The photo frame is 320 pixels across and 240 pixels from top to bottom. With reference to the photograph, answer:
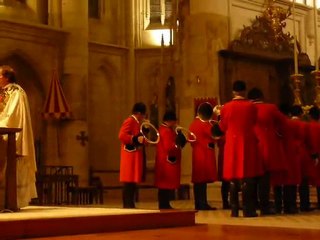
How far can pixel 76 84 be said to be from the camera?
21672 mm

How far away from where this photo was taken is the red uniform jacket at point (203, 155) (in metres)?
11.7

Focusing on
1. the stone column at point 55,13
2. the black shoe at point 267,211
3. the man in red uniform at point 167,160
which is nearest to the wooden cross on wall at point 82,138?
the stone column at point 55,13

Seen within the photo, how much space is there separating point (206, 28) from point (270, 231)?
907 centimetres

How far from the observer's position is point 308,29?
720 inches

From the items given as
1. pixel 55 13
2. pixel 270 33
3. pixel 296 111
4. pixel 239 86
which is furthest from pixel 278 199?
pixel 55 13

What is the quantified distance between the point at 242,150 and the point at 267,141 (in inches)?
28.3

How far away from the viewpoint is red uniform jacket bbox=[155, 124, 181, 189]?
11.3 meters

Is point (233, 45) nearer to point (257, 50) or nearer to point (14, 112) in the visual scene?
point (257, 50)

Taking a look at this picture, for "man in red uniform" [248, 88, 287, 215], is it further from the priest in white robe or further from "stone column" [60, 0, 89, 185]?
"stone column" [60, 0, 89, 185]

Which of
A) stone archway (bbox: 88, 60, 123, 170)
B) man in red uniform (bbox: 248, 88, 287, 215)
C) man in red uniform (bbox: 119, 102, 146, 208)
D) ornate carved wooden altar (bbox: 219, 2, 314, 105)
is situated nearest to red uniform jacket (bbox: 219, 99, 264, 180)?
man in red uniform (bbox: 248, 88, 287, 215)

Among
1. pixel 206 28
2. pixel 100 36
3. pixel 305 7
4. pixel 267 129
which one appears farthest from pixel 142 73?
pixel 267 129

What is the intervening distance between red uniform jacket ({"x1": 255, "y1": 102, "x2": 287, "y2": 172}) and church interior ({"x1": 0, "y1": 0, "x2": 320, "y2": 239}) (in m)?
0.87

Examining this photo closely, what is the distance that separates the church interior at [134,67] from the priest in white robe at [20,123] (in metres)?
2.23

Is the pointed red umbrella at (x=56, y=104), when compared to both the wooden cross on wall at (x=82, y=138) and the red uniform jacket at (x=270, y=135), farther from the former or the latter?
the red uniform jacket at (x=270, y=135)
